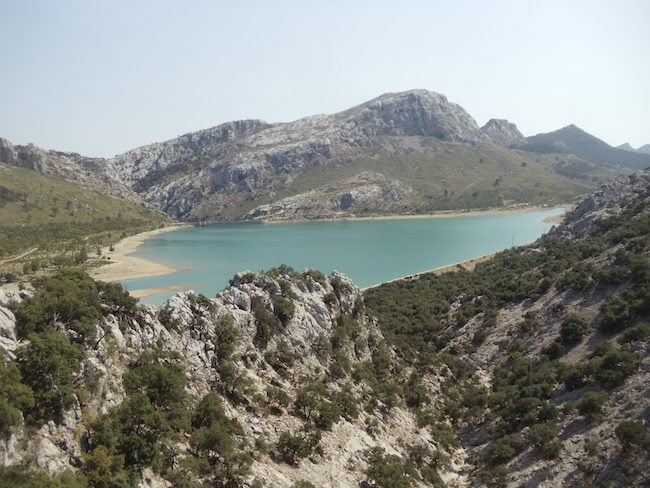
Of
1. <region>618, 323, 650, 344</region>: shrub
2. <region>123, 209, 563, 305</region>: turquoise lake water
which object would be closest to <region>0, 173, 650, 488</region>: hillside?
<region>618, 323, 650, 344</region>: shrub

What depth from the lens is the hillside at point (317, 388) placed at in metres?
23.4

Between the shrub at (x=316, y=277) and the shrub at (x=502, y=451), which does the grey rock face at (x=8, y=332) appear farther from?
the shrub at (x=502, y=451)

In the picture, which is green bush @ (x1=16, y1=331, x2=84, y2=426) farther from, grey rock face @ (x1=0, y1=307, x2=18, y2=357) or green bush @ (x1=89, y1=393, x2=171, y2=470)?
green bush @ (x1=89, y1=393, x2=171, y2=470)

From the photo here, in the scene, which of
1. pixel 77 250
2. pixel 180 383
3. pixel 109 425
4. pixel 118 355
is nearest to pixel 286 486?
pixel 180 383

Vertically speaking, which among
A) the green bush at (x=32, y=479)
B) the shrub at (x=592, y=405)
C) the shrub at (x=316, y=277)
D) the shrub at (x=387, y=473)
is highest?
the shrub at (x=316, y=277)

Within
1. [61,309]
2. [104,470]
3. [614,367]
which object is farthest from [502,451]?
[61,309]

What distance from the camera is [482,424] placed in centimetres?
4553

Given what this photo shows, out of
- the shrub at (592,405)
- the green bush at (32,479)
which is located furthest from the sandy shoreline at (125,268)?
the shrub at (592,405)

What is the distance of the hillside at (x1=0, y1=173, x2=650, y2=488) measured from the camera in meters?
23.4

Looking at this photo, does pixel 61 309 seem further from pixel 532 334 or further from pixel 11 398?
pixel 532 334

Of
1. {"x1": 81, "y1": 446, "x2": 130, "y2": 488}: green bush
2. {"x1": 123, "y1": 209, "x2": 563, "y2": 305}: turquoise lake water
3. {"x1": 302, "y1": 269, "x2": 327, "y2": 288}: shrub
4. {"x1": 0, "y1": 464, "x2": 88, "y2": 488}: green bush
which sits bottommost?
{"x1": 123, "y1": 209, "x2": 563, "y2": 305}: turquoise lake water

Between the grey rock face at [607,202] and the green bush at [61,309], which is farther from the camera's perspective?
the grey rock face at [607,202]

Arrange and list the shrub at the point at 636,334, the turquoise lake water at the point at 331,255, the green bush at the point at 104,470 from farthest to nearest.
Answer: the turquoise lake water at the point at 331,255 → the shrub at the point at 636,334 → the green bush at the point at 104,470

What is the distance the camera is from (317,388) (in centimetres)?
3869
